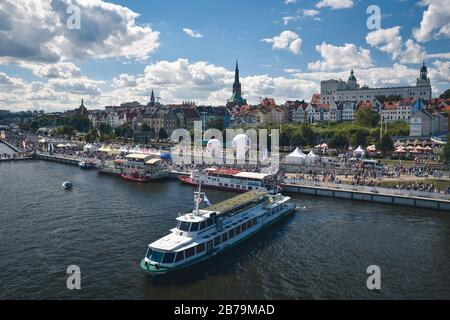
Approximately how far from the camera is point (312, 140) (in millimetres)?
105938

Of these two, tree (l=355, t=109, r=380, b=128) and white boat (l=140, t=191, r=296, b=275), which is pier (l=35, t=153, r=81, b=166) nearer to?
white boat (l=140, t=191, r=296, b=275)

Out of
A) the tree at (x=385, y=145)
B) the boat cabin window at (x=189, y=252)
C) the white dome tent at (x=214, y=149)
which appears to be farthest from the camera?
the white dome tent at (x=214, y=149)

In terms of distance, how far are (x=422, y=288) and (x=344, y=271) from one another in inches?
218

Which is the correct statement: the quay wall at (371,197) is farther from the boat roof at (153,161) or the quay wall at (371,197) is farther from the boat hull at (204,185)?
the boat roof at (153,161)

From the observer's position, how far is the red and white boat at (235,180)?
6062 cm

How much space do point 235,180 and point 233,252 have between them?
2743 centimetres

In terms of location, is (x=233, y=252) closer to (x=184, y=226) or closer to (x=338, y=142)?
(x=184, y=226)

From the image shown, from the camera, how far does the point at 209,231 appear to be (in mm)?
35156

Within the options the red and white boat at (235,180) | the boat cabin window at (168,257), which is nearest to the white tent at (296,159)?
the red and white boat at (235,180)

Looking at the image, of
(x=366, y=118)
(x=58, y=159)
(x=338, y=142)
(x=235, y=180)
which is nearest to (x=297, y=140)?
(x=338, y=142)

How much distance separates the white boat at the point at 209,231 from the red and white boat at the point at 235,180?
42.9 ft

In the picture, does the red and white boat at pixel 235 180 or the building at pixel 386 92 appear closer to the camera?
the red and white boat at pixel 235 180

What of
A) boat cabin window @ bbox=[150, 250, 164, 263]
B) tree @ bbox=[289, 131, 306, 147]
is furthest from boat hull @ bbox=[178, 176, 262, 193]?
tree @ bbox=[289, 131, 306, 147]

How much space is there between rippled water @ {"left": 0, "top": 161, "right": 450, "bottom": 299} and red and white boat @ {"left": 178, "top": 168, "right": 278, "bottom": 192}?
6705mm
